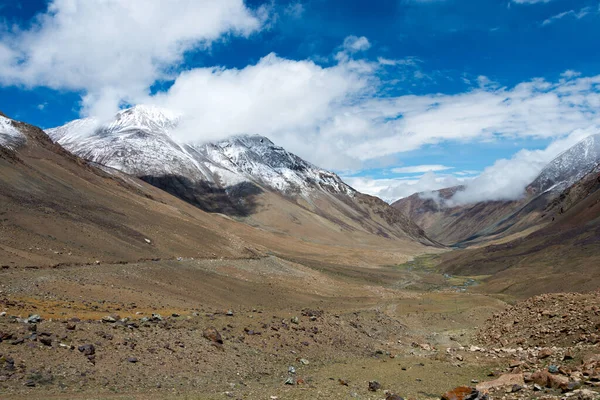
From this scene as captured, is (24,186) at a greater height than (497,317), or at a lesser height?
greater

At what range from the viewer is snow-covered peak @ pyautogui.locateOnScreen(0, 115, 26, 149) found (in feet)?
297

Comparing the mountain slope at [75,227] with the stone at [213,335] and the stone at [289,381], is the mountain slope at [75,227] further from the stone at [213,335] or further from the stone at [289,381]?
the stone at [289,381]

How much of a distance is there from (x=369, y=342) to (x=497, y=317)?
14.2 meters

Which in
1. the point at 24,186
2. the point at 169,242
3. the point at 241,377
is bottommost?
the point at 241,377

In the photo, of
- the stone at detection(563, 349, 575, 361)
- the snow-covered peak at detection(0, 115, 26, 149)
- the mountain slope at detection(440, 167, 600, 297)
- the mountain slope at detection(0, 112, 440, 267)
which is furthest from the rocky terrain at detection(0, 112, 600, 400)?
the snow-covered peak at detection(0, 115, 26, 149)

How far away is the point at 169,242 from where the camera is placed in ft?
206

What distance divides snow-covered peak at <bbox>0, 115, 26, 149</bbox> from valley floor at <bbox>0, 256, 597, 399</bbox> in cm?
6215

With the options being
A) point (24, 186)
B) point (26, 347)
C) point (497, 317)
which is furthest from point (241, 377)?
point (24, 186)

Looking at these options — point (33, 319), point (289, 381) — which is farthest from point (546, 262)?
point (33, 319)

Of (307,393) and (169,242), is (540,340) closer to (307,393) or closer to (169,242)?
(307,393)

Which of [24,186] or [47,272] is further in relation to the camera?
[24,186]

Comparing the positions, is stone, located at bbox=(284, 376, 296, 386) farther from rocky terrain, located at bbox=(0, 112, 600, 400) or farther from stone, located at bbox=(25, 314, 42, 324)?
stone, located at bbox=(25, 314, 42, 324)

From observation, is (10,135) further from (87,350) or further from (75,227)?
(87,350)

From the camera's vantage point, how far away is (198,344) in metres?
23.6
